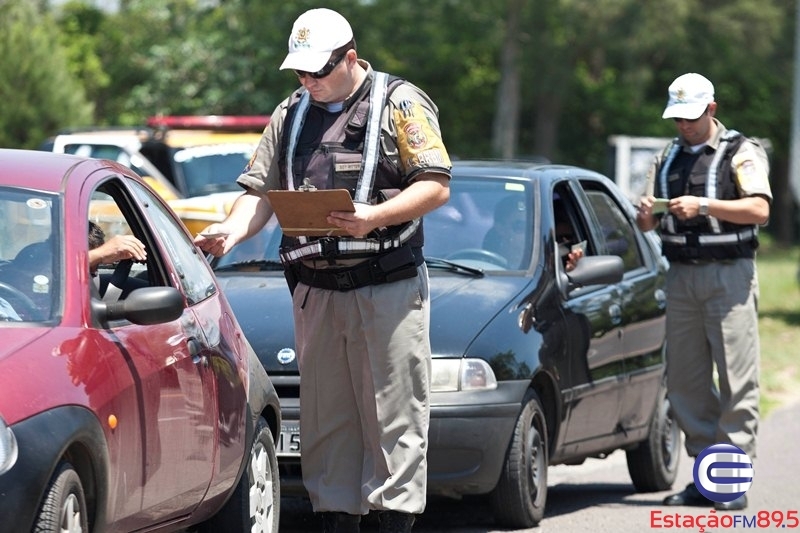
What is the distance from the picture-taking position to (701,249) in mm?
8031

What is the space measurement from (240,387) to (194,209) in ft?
29.3

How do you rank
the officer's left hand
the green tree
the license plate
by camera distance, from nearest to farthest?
the license plate, the officer's left hand, the green tree

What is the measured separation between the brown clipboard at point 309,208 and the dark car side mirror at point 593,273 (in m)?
2.35

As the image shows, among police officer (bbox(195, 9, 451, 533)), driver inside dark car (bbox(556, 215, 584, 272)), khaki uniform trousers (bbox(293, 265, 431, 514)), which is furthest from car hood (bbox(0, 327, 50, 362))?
driver inside dark car (bbox(556, 215, 584, 272))

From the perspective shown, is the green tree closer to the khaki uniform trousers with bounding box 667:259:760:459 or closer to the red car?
the khaki uniform trousers with bounding box 667:259:760:459

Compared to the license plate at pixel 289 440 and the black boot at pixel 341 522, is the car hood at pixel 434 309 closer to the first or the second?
the license plate at pixel 289 440

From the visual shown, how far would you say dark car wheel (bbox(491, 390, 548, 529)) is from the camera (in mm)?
6871

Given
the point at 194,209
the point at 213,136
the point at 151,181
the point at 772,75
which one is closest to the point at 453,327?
the point at 194,209

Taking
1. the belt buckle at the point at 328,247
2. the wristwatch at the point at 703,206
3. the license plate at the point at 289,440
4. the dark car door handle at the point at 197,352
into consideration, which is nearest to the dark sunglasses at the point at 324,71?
the belt buckle at the point at 328,247

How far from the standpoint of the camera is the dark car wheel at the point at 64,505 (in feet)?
13.2

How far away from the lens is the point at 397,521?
5832 mm

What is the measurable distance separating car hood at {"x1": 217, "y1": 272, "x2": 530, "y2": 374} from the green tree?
68.3 ft

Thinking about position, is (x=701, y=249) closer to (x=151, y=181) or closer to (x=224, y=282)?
(x=224, y=282)

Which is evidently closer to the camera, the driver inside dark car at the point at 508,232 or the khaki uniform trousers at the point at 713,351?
the driver inside dark car at the point at 508,232
